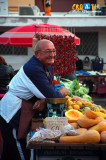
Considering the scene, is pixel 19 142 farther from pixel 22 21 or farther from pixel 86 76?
pixel 22 21

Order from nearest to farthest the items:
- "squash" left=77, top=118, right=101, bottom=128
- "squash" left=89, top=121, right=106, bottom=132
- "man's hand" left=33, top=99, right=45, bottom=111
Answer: "squash" left=89, top=121, right=106, bottom=132 → "squash" left=77, top=118, right=101, bottom=128 → "man's hand" left=33, top=99, right=45, bottom=111

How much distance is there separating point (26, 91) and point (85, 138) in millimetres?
1124

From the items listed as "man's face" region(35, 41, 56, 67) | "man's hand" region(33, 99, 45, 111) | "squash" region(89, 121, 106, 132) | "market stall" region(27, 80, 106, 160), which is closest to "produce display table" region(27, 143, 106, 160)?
"market stall" region(27, 80, 106, 160)

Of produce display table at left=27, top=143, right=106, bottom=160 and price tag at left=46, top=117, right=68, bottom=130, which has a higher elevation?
price tag at left=46, top=117, right=68, bottom=130

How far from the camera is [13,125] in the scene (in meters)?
3.85

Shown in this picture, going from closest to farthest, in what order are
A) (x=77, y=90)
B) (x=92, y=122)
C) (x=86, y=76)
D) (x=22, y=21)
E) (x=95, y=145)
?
(x=95, y=145) → (x=92, y=122) → (x=77, y=90) → (x=86, y=76) → (x=22, y=21)

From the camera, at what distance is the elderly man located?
358 cm

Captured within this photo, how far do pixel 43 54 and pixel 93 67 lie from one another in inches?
467

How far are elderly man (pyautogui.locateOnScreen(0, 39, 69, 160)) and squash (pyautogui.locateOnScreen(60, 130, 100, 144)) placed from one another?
0.80 meters

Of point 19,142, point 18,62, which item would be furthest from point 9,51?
point 19,142

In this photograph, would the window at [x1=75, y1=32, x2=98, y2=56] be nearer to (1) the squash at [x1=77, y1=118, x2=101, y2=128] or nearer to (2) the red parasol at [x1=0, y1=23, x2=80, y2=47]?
(2) the red parasol at [x1=0, y1=23, x2=80, y2=47]

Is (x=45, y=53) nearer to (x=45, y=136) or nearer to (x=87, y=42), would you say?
(x=45, y=136)

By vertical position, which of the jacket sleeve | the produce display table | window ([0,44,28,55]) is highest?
the jacket sleeve

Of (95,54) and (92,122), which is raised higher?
(92,122)
